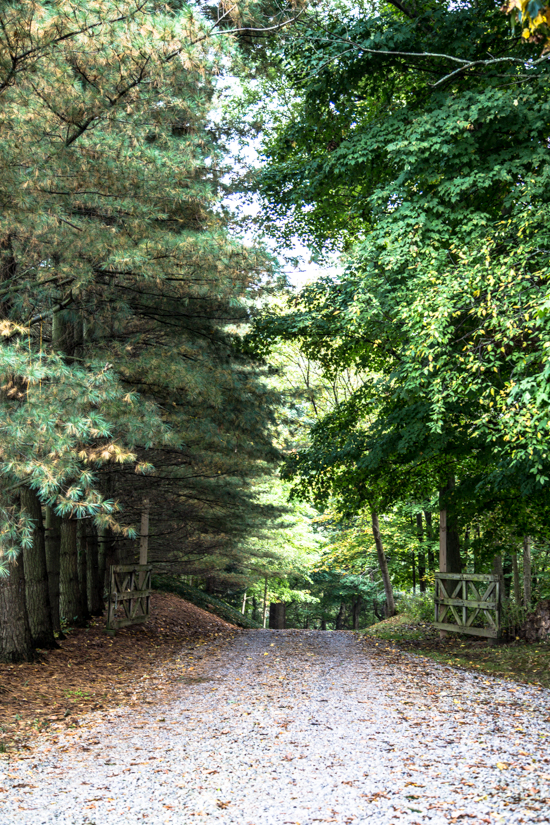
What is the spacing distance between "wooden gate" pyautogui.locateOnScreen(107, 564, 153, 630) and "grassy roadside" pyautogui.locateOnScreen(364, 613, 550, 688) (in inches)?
196

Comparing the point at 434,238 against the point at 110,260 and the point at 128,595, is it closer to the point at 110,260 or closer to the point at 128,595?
the point at 110,260

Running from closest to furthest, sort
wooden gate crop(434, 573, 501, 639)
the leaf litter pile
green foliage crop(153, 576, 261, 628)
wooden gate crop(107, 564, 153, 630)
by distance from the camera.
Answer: the leaf litter pile
wooden gate crop(434, 573, 501, 639)
wooden gate crop(107, 564, 153, 630)
green foliage crop(153, 576, 261, 628)

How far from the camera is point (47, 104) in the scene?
618 centimetres

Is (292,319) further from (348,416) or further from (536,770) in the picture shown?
(536,770)

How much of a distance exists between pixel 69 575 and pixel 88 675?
12.8 feet

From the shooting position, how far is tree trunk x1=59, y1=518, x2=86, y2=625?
11.7 metres

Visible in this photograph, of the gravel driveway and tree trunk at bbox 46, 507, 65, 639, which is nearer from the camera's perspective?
the gravel driveway

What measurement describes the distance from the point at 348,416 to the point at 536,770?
875 centimetres

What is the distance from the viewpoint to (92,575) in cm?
1407

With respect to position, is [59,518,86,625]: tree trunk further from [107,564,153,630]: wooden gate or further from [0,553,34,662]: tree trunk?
[0,553,34,662]: tree trunk

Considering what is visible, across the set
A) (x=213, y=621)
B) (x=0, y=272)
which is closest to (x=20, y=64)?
(x=0, y=272)

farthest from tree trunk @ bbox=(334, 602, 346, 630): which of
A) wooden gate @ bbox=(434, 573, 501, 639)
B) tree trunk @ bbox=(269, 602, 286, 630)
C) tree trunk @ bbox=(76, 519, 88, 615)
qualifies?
tree trunk @ bbox=(76, 519, 88, 615)

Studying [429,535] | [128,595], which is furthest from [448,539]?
[128,595]

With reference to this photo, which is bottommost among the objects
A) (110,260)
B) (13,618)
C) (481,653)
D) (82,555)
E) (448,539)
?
(481,653)
